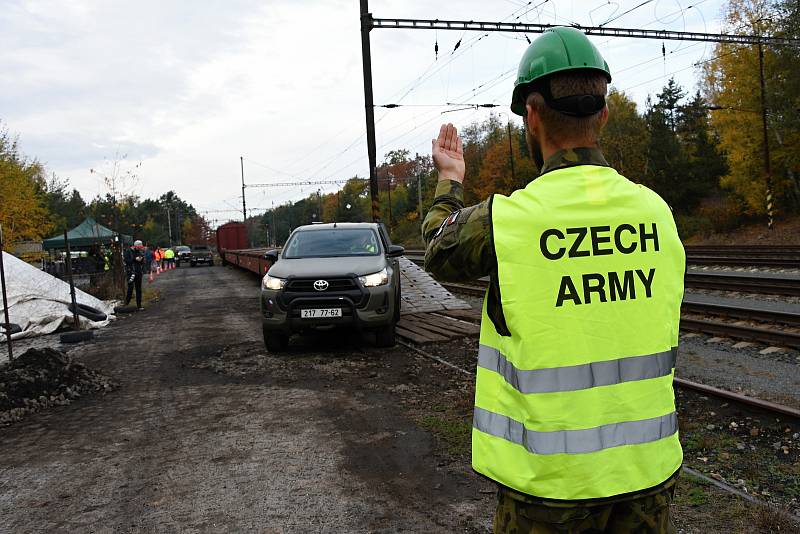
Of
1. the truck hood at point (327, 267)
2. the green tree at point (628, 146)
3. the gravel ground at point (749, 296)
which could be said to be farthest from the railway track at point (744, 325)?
the green tree at point (628, 146)

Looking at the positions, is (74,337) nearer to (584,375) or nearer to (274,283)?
(274,283)

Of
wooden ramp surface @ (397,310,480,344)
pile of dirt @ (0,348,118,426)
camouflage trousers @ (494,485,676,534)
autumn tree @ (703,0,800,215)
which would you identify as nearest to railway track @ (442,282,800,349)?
wooden ramp surface @ (397,310,480,344)

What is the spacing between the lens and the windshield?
9.91 m

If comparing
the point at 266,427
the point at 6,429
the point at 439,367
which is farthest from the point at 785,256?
the point at 6,429

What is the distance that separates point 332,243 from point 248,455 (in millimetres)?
5632

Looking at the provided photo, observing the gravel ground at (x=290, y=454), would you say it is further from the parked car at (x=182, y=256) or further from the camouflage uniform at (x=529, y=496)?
the parked car at (x=182, y=256)

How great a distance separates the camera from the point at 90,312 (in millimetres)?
14000

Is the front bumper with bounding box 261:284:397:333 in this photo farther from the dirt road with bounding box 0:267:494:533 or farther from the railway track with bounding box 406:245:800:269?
the railway track with bounding box 406:245:800:269

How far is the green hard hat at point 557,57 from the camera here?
5.28ft

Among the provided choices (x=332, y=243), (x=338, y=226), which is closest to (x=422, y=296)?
(x=338, y=226)

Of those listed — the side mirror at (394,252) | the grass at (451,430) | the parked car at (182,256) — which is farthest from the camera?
the parked car at (182,256)

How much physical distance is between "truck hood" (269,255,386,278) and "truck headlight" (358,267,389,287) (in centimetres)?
6

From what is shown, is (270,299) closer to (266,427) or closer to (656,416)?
(266,427)

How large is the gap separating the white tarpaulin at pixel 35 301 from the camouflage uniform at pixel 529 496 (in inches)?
513
